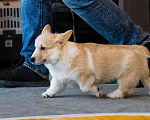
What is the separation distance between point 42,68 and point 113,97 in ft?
1.98

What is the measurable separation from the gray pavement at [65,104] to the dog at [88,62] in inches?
2.5

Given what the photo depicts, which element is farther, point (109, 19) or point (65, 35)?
point (109, 19)

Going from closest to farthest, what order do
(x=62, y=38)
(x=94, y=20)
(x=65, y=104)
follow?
(x=65, y=104) → (x=62, y=38) → (x=94, y=20)

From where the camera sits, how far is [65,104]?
52.6 inches

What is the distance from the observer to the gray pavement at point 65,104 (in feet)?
3.90

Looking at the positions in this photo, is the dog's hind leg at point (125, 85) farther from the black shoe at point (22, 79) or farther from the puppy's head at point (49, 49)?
the black shoe at point (22, 79)

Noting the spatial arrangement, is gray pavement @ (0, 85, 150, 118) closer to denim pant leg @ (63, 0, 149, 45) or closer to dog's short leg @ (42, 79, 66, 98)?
dog's short leg @ (42, 79, 66, 98)

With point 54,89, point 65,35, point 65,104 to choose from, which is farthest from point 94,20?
point 65,104

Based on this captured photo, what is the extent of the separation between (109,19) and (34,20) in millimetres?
478

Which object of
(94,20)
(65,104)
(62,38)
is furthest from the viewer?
(94,20)

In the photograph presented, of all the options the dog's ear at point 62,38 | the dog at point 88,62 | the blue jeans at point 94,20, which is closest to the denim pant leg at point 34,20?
the blue jeans at point 94,20

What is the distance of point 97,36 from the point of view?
8.71 feet

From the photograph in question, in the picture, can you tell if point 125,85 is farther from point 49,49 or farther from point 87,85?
point 49,49

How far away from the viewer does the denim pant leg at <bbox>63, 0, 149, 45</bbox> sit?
167 centimetres
